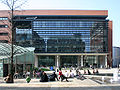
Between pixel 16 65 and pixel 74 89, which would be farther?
pixel 16 65

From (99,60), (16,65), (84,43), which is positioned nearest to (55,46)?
(84,43)

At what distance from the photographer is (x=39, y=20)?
77.8 metres

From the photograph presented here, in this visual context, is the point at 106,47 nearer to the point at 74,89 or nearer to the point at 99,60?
the point at 99,60

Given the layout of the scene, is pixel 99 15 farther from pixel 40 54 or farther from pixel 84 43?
pixel 40 54

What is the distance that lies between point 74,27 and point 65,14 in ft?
28.7

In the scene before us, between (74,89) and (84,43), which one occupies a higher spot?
(84,43)

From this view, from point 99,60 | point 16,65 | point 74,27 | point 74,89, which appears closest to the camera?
Result: point 74,89

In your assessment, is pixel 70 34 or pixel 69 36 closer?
pixel 70 34

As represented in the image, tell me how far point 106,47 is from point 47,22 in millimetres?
29758

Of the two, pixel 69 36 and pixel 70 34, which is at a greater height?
pixel 70 34

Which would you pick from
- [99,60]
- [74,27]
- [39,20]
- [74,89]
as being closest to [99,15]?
[74,27]

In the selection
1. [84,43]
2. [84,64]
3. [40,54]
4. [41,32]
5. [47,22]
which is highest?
[47,22]

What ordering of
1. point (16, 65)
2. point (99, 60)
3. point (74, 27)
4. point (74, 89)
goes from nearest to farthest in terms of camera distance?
point (74, 89), point (16, 65), point (74, 27), point (99, 60)

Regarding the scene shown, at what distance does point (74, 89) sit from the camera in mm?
12938
